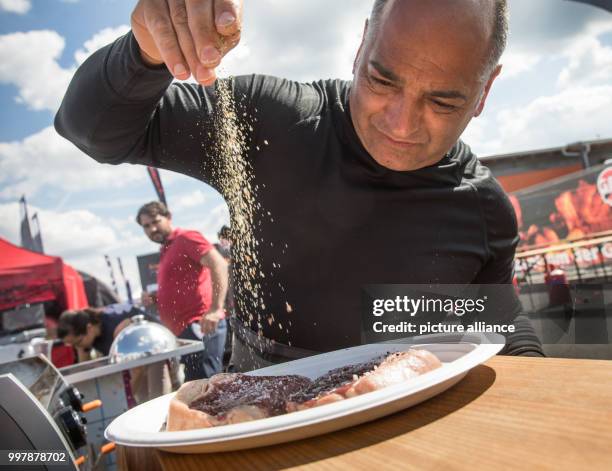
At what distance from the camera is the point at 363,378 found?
2.13 ft

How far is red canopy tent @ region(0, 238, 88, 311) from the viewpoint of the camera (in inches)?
157

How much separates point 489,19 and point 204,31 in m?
0.84

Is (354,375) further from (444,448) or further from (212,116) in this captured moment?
(212,116)

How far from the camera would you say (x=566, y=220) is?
6227 mm

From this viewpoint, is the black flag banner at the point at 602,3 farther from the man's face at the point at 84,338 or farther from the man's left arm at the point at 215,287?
the man's face at the point at 84,338

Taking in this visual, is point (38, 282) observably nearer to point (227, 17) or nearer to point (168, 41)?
point (168, 41)

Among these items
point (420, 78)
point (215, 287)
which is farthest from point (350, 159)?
point (215, 287)

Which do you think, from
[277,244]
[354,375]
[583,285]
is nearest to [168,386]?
[277,244]

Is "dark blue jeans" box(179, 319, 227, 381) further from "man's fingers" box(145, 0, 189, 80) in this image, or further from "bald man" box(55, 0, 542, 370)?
"man's fingers" box(145, 0, 189, 80)

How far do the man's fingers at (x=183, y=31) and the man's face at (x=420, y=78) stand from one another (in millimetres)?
630

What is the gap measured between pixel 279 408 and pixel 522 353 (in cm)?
73

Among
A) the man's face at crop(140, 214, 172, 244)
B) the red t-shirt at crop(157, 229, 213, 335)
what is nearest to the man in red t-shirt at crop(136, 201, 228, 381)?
the red t-shirt at crop(157, 229, 213, 335)

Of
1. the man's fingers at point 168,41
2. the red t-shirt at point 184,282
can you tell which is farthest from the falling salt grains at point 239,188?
the red t-shirt at point 184,282

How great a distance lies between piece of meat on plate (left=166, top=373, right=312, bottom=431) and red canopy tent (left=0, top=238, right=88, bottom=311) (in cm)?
358
